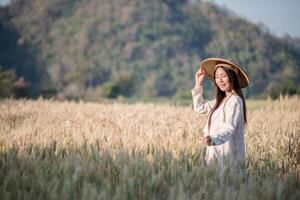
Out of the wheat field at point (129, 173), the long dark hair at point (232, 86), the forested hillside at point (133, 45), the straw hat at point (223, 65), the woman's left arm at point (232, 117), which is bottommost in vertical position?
the wheat field at point (129, 173)

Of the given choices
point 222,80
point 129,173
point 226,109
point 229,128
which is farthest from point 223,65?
point 129,173

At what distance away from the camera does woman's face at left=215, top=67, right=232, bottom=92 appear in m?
4.15

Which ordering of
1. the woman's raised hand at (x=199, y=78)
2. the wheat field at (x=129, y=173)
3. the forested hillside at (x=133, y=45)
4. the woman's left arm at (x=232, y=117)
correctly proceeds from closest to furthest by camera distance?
the wheat field at (x=129, y=173) → the woman's left arm at (x=232, y=117) → the woman's raised hand at (x=199, y=78) → the forested hillside at (x=133, y=45)

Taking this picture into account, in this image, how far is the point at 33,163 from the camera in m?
3.37

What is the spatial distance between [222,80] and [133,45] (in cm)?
6322

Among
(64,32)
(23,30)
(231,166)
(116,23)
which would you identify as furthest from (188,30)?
(231,166)

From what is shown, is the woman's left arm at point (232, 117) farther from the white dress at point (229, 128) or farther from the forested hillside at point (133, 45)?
the forested hillside at point (133, 45)

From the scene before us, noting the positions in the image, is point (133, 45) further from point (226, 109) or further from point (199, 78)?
point (226, 109)

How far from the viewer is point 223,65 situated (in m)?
4.21

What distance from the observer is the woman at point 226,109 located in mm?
3967

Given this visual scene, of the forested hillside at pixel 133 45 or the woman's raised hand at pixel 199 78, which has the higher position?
the forested hillside at pixel 133 45

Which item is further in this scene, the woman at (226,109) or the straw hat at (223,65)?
the straw hat at (223,65)

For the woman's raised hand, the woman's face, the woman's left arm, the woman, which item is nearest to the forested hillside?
the woman's raised hand

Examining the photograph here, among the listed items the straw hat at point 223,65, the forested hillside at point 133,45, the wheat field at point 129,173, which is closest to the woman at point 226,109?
the straw hat at point 223,65
